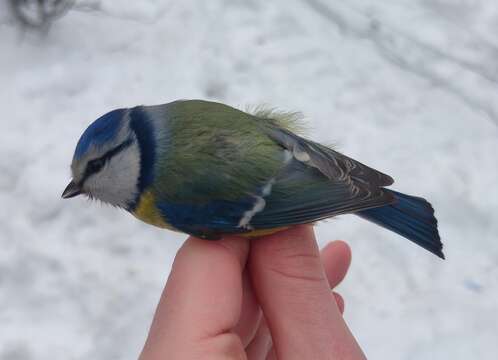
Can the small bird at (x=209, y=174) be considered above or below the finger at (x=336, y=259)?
above

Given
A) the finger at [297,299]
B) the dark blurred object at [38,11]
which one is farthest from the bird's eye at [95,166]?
the dark blurred object at [38,11]

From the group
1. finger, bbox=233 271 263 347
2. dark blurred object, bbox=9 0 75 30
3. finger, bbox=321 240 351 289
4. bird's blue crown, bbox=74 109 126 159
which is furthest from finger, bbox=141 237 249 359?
dark blurred object, bbox=9 0 75 30

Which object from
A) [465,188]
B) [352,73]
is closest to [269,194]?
[465,188]

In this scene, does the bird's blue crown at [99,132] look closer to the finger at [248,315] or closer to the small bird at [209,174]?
the small bird at [209,174]

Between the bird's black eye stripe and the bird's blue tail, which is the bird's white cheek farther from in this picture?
the bird's blue tail

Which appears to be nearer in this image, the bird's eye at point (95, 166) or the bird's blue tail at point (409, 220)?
the bird's eye at point (95, 166)

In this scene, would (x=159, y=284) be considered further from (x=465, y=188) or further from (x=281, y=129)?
(x=465, y=188)

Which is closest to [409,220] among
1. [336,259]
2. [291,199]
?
[336,259]
